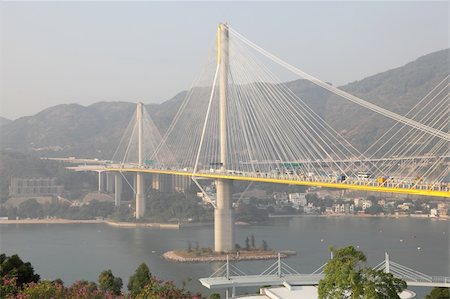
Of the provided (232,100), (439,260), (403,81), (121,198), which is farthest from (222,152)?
(403,81)

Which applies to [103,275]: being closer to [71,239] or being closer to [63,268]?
[63,268]

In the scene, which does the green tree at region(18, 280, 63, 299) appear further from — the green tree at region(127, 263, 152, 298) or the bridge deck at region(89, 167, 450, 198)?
the bridge deck at region(89, 167, 450, 198)

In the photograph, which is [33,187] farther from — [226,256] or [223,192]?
[226,256]

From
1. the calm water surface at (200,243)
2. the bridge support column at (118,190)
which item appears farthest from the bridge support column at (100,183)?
the calm water surface at (200,243)

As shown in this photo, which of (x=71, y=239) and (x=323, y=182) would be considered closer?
(x=323, y=182)

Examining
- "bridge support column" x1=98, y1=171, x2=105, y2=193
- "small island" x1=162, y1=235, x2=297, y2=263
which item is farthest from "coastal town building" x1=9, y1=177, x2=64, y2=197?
"small island" x1=162, y1=235, x2=297, y2=263

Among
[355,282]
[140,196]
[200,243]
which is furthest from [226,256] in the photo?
[140,196]
